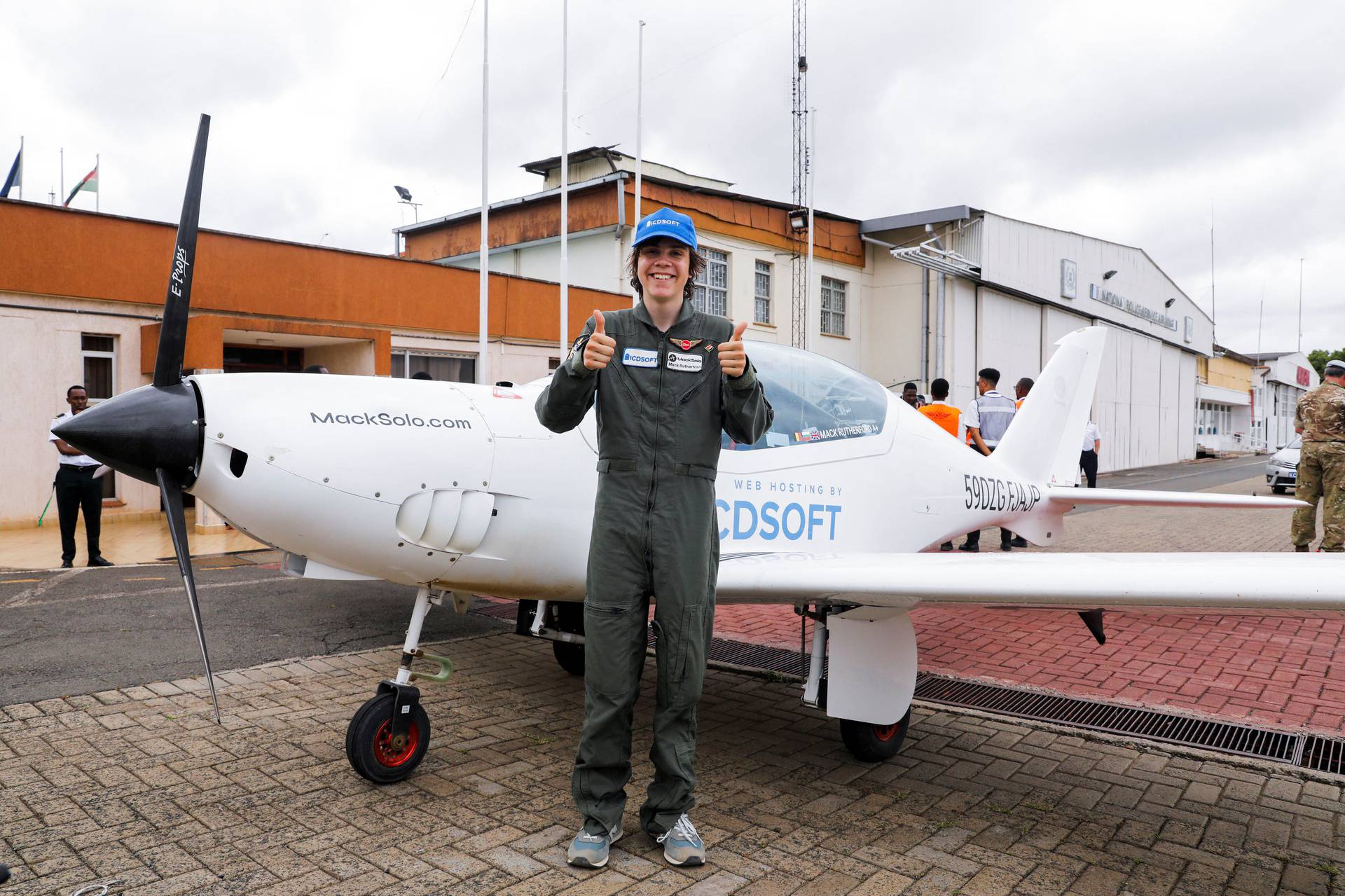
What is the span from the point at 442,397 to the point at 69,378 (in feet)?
34.7

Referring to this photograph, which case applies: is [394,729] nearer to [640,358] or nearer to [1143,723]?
[640,358]

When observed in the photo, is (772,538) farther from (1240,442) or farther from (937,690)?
(1240,442)

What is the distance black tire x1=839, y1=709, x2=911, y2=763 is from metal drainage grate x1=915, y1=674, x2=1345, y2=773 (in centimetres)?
96

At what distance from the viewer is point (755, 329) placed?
21062 mm

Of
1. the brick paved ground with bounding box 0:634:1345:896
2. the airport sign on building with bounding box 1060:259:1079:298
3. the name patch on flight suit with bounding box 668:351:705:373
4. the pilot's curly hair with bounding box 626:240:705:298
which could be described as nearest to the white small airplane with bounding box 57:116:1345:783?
the brick paved ground with bounding box 0:634:1345:896

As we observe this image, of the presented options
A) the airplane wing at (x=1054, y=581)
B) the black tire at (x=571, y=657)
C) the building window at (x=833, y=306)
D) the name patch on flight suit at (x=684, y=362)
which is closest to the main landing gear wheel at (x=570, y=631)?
the black tire at (x=571, y=657)

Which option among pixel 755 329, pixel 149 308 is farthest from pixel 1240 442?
pixel 149 308

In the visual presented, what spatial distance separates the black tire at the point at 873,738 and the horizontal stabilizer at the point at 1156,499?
2.41 metres

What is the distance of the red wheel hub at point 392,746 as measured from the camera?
3445 mm

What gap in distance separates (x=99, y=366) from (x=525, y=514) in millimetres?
11099

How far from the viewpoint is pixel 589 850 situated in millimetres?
2826

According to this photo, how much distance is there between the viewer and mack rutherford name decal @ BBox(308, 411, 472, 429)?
3303mm

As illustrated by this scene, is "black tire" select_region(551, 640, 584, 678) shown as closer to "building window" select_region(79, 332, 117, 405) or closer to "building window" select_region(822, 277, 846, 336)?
"building window" select_region(79, 332, 117, 405)

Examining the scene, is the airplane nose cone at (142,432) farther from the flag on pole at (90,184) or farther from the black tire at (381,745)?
the flag on pole at (90,184)
